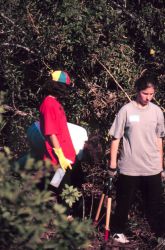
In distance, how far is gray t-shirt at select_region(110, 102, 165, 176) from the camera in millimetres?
4770

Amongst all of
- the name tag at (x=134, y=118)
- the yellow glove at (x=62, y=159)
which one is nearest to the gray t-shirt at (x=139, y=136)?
the name tag at (x=134, y=118)

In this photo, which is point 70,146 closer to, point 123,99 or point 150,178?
point 150,178

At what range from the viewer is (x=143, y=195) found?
5172 mm

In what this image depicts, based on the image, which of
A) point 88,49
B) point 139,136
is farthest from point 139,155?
point 88,49

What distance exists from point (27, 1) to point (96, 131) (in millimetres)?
1941

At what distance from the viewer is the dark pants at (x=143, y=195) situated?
16.4 ft

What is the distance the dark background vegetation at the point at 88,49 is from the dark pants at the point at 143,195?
4.77ft

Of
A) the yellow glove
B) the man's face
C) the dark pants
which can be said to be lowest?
the dark pants

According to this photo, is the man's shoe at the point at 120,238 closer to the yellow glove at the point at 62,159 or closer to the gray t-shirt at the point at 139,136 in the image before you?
the gray t-shirt at the point at 139,136

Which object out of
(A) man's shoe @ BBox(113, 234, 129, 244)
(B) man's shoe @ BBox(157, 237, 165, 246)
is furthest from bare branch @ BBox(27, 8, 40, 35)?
(B) man's shoe @ BBox(157, 237, 165, 246)

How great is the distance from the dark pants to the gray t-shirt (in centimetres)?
9

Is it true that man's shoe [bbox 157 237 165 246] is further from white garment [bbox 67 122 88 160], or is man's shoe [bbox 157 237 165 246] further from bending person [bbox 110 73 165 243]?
white garment [bbox 67 122 88 160]

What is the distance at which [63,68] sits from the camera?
710cm

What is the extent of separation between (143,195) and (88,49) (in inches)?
91.9
